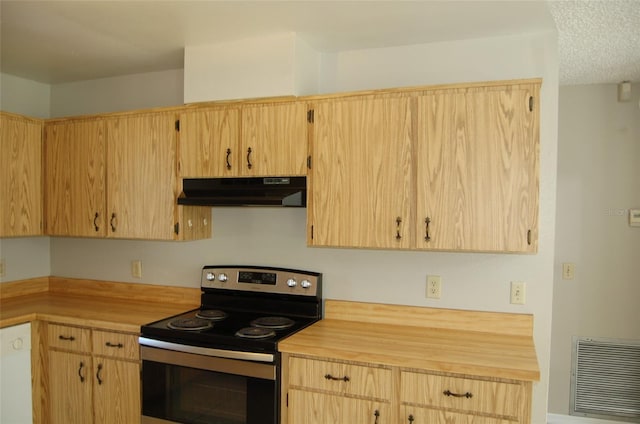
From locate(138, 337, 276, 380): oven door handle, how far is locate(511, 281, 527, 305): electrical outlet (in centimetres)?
129

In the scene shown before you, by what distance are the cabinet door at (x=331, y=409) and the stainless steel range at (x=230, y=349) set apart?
0.10 metres

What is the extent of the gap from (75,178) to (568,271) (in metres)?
3.62

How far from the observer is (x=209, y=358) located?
7.66 ft

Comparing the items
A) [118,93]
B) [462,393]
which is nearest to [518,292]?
[462,393]

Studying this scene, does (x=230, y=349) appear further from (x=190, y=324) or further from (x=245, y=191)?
(x=245, y=191)

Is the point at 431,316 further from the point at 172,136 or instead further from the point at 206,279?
the point at 172,136

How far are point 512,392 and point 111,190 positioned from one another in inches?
100

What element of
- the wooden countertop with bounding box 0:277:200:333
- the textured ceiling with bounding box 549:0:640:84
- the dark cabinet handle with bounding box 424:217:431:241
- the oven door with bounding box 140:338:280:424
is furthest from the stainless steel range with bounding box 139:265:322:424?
the textured ceiling with bounding box 549:0:640:84

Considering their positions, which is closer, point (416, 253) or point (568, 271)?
point (416, 253)

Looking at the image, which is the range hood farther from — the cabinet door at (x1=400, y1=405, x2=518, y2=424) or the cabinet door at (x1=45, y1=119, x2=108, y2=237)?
the cabinet door at (x1=400, y1=405, x2=518, y2=424)

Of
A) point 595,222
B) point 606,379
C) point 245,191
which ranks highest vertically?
point 245,191

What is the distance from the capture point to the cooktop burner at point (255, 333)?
2300 millimetres

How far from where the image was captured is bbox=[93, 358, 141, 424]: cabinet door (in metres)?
2.60

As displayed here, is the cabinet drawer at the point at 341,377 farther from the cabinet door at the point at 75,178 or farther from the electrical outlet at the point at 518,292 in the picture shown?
the cabinet door at the point at 75,178
